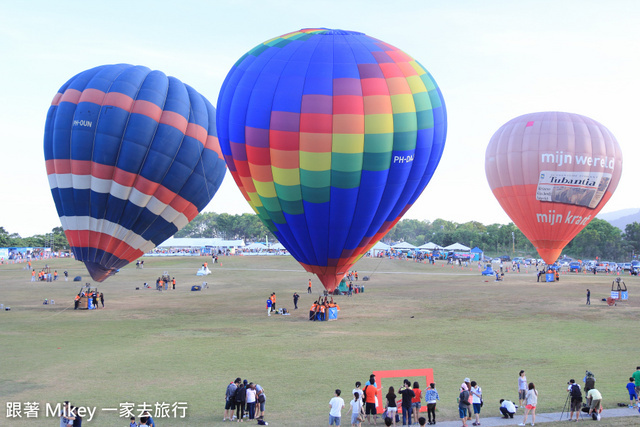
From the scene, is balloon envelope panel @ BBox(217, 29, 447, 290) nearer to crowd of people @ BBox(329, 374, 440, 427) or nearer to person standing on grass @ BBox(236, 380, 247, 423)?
crowd of people @ BBox(329, 374, 440, 427)

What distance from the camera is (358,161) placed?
1004 inches

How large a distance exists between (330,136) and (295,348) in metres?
8.94

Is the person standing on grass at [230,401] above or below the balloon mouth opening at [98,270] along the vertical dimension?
below

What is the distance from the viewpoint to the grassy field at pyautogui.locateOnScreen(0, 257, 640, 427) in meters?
15.9

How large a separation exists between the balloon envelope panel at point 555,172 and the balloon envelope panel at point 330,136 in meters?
22.9

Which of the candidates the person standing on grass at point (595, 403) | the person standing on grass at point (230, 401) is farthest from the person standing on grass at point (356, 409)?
the person standing on grass at point (595, 403)

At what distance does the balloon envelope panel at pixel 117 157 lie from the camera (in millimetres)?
30672

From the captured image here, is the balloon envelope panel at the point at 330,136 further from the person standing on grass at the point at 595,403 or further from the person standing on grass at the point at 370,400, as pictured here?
the person standing on grass at the point at 595,403

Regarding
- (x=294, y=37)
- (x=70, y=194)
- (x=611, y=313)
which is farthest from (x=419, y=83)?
(x=70, y=194)

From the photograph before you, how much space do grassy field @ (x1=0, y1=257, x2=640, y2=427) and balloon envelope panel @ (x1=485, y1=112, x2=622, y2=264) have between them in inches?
357

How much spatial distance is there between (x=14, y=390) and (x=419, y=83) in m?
19.9

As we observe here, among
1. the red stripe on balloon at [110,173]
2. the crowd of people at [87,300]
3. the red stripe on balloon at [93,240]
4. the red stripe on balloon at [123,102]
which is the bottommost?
the crowd of people at [87,300]

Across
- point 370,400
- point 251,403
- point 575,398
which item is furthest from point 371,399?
point 575,398

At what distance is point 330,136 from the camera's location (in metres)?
25.2
